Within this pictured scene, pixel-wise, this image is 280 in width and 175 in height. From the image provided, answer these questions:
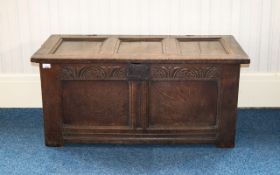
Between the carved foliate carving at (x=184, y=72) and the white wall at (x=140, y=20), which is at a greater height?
the white wall at (x=140, y=20)

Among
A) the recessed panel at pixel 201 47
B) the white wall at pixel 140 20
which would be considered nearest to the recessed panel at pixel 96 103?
the recessed panel at pixel 201 47

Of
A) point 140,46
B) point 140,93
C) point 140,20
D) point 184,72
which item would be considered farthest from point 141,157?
point 140,20

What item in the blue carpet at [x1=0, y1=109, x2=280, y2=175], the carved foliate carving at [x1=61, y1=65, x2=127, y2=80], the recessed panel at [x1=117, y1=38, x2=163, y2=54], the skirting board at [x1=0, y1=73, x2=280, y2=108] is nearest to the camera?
the blue carpet at [x1=0, y1=109, x2=280, y2=175]

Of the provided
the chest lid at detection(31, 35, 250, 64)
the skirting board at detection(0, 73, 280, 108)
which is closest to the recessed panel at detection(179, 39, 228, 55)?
the chest lid at detection(31, 35, 250, 64)

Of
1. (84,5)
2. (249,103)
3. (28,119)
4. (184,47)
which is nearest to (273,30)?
(249,103)

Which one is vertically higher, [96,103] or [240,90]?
[96,103]

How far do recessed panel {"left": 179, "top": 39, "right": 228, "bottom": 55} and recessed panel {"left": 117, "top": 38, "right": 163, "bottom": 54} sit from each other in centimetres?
14

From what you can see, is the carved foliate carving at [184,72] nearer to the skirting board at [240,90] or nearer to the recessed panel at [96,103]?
the recessed panel at [96,103]

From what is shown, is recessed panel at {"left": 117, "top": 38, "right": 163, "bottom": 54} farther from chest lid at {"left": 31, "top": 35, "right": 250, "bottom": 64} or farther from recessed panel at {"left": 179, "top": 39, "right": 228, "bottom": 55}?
recessed panel at {"left": 179, "top": 39, "right": 228, "bottom": 55}

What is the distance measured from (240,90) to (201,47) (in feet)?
2.11

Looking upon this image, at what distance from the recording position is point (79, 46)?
2.97 metres

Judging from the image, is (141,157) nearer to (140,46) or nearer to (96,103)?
(96,103)

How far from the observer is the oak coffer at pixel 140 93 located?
2.73 meters

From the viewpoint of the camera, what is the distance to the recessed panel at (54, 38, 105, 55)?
9.28 ft
